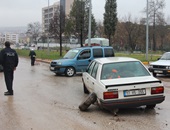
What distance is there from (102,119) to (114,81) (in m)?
1.06

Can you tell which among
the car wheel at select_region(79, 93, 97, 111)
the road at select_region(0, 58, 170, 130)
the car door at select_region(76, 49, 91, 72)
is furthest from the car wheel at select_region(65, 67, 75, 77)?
the car wheel at select_region(79, 93, 97, 111)

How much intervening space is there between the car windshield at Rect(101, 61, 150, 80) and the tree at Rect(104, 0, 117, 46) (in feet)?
103

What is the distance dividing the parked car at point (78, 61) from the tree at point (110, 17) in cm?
2160

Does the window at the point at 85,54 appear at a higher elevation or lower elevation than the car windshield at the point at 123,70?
higher

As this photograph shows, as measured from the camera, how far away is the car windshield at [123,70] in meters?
8.20

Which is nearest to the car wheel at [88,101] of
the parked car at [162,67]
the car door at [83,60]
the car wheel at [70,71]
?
the parked car at [162,67]

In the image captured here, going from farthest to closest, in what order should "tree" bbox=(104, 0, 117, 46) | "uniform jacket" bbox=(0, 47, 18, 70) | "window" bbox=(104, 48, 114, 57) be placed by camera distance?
"tree" bbox=(104, 0, 117, 46), "window" bbox=(104, 48, 114, 57), "uniform jacket" bbox=(0, 47, 18, 70)

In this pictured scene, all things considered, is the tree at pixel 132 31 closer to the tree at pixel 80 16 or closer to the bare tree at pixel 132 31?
the bare tree at pixel 132 31

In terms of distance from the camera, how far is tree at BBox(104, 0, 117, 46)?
1564 inches

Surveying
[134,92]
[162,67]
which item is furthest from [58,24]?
[134,92]

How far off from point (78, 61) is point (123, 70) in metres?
9.87

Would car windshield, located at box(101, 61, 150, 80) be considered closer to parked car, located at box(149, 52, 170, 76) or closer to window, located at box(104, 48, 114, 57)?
parked car, located at box(149, 52, 170, 76)

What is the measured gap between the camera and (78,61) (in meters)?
18.1

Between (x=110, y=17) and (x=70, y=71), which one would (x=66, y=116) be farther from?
(x=110, y=17)
